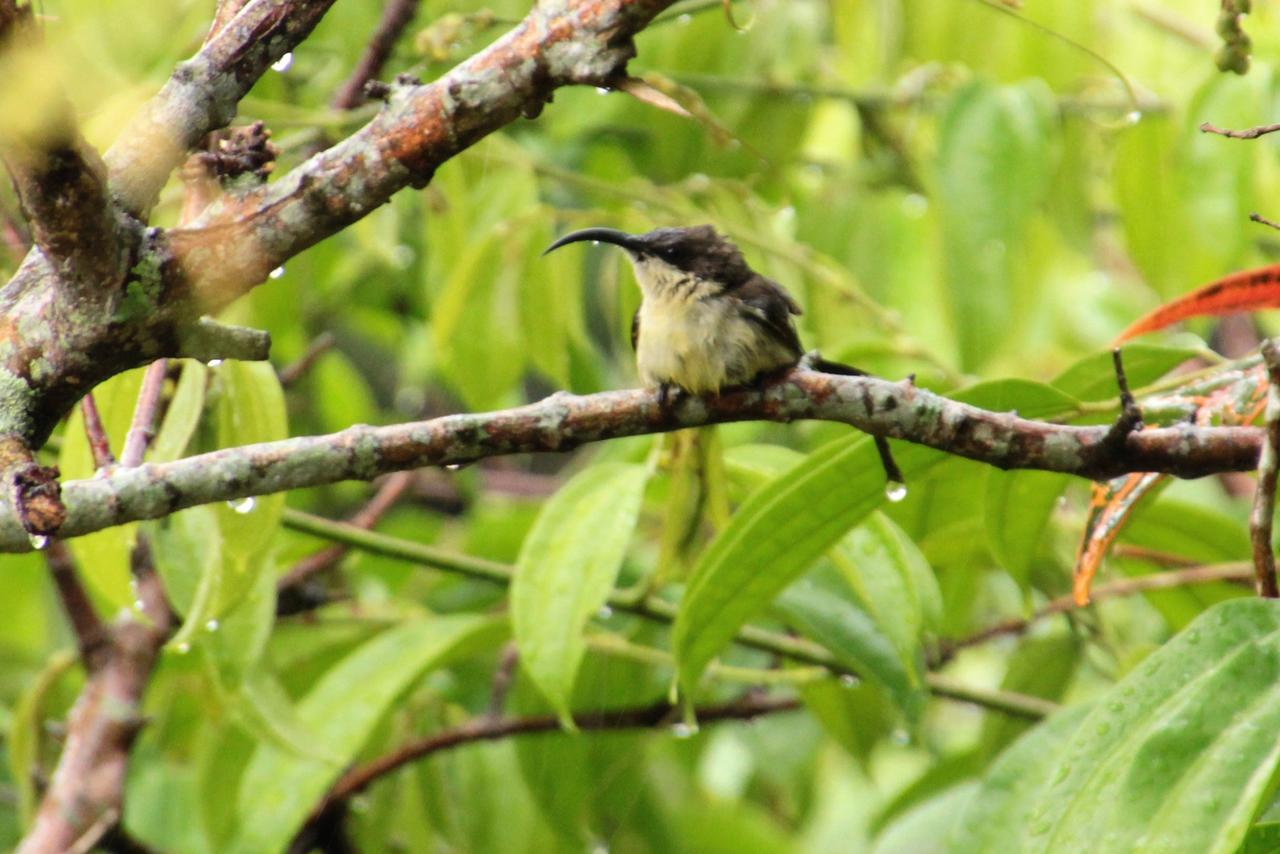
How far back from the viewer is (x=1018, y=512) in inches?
102

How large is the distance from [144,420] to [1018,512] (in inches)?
57.5

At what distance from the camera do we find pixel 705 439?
2635 millimetres

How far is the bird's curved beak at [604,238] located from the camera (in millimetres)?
3119

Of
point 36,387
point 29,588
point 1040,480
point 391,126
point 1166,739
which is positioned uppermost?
point 391,126

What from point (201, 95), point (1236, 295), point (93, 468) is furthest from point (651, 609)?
point (201, 95)

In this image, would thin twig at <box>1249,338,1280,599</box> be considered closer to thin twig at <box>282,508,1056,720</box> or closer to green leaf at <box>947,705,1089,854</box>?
green leaf at <box>947,705,1089,854</box>

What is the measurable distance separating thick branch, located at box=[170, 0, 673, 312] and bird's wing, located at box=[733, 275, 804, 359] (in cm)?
102

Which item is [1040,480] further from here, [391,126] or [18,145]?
[18,145]

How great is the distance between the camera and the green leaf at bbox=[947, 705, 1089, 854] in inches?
98.9

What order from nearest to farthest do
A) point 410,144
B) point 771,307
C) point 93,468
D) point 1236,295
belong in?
point 410,144, point 1236,295, point 93,468, point 771,307

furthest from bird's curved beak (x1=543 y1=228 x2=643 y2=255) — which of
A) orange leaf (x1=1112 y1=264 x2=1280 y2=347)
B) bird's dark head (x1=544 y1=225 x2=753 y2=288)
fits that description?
orange leaf (x1=1112 y1=264 x2=1280 y2=347)

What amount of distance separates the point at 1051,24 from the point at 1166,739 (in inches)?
97.3

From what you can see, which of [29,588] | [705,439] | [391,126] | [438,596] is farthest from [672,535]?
[29,588]

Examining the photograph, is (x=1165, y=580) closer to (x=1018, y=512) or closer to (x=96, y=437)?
(x=1018, y=512)
